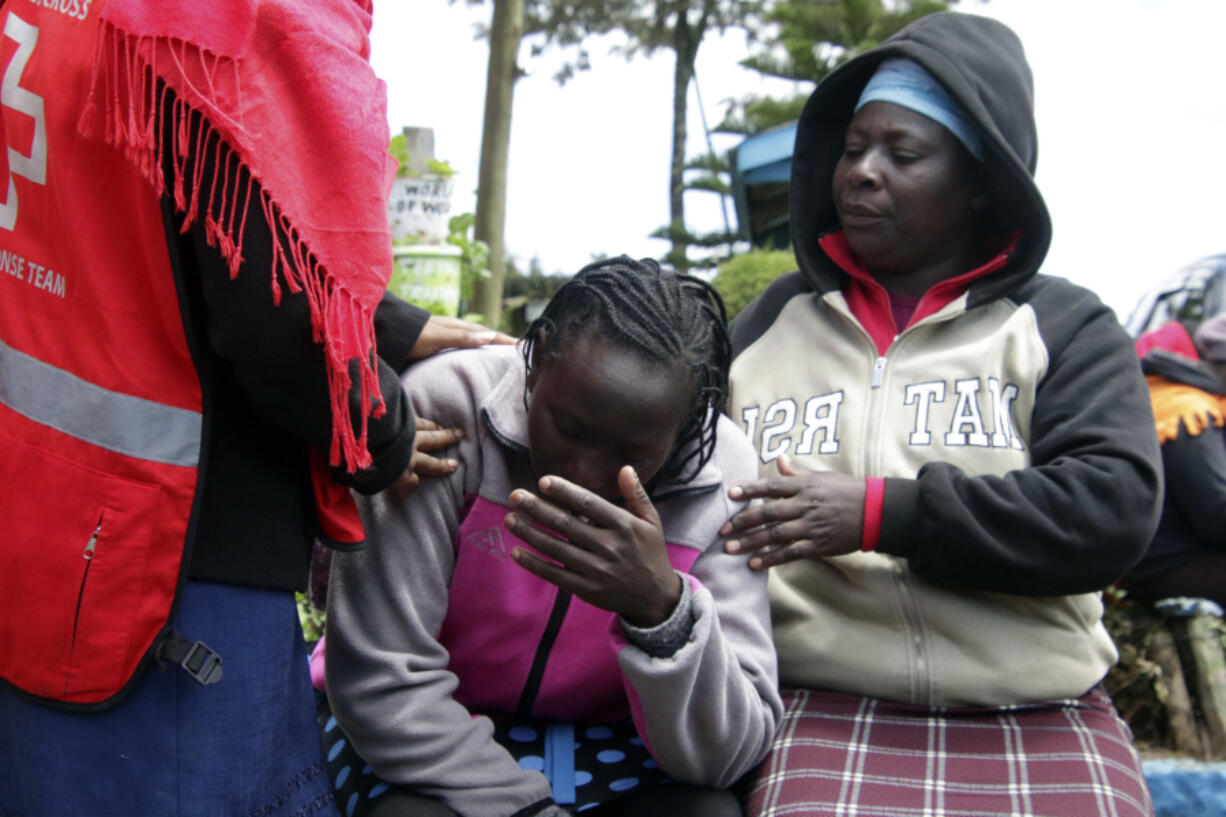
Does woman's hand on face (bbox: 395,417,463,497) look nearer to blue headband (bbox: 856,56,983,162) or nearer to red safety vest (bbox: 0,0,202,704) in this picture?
red safety vest (bbox: 0,0,202,704)

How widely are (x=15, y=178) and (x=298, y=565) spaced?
635 mm

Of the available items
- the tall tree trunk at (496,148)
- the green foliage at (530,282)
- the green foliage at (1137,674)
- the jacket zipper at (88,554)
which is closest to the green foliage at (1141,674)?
the green foliage at (1137,674)

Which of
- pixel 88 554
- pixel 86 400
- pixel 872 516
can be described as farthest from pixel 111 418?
pixel 872 516

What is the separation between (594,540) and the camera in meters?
1.57

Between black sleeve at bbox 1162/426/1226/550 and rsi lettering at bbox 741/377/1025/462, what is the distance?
1.44 metres

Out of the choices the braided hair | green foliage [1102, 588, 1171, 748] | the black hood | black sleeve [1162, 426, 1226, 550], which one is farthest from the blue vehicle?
the braided hair

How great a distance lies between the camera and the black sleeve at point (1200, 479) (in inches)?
130

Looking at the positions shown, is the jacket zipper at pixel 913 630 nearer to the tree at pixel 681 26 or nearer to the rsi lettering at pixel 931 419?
the rsi lettering at pixel 931 419

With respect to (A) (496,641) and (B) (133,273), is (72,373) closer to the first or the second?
(B) (133,273)

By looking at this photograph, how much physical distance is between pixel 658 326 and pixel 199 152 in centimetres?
78

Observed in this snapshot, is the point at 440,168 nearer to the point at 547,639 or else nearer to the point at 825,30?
the point at 547,639

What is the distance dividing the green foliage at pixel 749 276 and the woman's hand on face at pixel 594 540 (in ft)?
13.3

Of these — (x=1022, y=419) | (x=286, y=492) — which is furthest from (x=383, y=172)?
(x=1022, y=419)

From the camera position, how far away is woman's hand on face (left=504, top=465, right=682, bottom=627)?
1.56m
